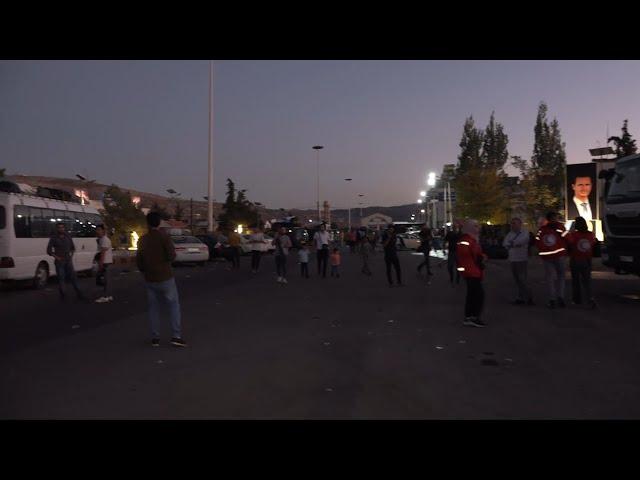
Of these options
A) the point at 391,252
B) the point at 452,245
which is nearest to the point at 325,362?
the point at 391,252

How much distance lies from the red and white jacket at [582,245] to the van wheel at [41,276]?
14386mm

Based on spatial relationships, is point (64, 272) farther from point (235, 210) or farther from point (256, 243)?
point (235, 210)

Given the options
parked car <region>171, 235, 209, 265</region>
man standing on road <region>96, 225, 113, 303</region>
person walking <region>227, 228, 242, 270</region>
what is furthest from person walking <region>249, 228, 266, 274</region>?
man standing on road <region>96, 225, 113, 303</region>

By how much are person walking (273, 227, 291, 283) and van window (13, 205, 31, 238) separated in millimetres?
7393

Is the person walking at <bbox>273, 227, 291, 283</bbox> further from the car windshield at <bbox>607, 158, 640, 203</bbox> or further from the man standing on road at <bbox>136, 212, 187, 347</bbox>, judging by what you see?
the man standing on road at <bbox>136, 212, 187, 347</bbox>

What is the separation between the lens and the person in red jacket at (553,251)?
1127 cm

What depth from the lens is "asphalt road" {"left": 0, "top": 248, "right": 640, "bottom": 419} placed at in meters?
5.11

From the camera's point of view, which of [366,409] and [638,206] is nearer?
[366,409]

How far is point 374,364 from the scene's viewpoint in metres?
6.82

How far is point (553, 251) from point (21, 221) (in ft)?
47.2

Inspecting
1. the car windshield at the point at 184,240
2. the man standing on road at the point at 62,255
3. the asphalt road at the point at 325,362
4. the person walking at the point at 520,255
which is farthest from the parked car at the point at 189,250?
the person walking at the point at 520,255
